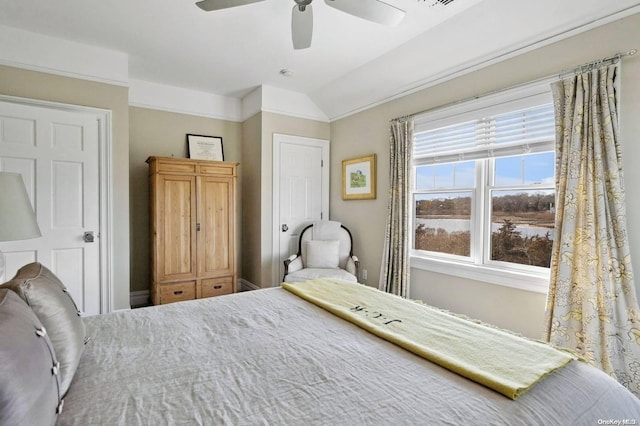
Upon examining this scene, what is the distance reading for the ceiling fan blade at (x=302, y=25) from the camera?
2098mm

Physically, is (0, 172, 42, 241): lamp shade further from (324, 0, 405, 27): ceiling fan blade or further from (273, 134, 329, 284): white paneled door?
(273, 134, 329, 284): white paneled door

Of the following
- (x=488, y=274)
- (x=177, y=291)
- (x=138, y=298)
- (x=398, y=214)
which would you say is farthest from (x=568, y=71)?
(x=138, y=298)

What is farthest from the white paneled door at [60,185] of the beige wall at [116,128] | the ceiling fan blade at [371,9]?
the ceiling fan blade at [371,9]

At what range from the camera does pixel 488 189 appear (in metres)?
2.87

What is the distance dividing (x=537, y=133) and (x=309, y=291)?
214 cm

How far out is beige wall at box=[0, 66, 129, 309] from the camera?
2.98 metres

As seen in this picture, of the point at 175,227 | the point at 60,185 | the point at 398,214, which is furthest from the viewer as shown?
Result: the point at 175,227

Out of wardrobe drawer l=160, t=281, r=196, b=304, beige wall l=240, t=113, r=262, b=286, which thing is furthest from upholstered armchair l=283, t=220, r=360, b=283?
wardrobe drawer l=160, t=281, r=196, b=304

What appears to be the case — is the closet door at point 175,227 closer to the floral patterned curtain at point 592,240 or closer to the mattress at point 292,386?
the mattress at point 292,386

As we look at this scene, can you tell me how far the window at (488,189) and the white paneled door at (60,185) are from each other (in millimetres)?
3307

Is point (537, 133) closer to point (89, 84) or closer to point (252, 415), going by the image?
point (252, 415)

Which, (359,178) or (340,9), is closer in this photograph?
(340,9)

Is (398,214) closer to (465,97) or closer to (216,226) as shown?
(465,97)

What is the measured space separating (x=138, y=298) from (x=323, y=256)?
93.1 inches
